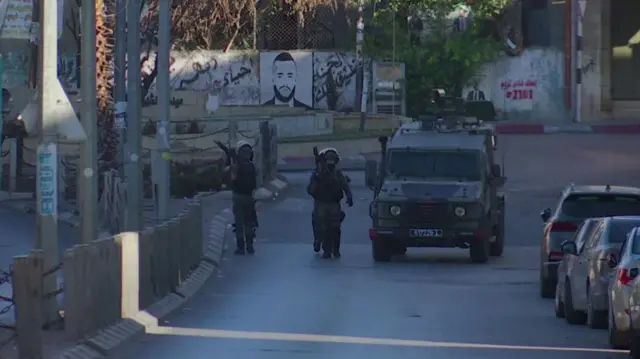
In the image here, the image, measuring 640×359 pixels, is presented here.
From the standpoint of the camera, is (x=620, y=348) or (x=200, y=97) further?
(x=200, y=97)

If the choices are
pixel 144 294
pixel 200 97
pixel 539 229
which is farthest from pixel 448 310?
pixel 200 97

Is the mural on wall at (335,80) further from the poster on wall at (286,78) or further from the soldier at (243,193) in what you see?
the soldier at (243,193)

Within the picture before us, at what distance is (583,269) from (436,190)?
944cm

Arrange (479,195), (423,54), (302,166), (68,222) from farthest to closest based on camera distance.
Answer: (423,54), (302,166), (68,222), (479,195)

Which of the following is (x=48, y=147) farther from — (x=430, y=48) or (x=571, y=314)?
(x=430, y=48)

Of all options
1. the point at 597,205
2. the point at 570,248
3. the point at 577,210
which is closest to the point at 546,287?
the point at 577,210

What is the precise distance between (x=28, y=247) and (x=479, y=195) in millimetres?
8039

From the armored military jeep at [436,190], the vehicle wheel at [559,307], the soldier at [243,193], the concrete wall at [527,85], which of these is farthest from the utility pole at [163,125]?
the concrete wall at [527,85]

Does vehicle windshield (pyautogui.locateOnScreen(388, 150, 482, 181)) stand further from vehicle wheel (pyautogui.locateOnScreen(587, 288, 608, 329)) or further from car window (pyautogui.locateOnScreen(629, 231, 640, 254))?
car window (pyautogui.locateOnScreen(629, 231, 640, 254))

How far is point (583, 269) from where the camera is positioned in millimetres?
16625

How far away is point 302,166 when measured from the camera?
43531 millimetres

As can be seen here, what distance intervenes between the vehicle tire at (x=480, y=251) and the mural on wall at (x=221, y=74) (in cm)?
3083

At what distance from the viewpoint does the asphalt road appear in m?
14.5

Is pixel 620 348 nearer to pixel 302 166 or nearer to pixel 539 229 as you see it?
pixel 539 229
